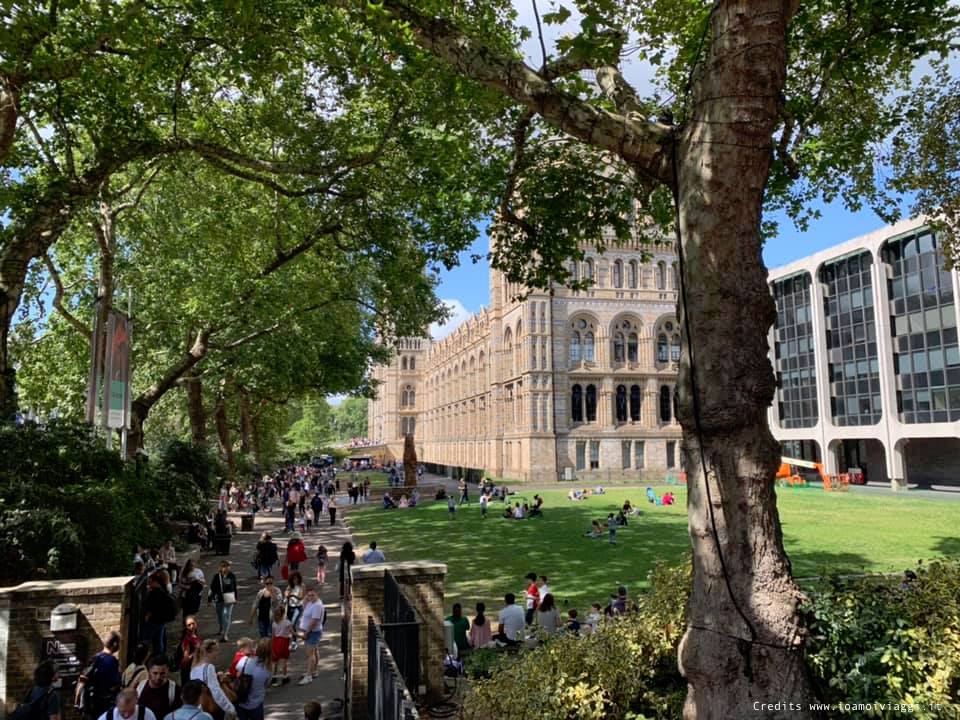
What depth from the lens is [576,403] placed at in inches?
2167

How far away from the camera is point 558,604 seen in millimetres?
12828

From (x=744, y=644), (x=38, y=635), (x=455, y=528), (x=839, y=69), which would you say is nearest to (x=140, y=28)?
(x=38, y=635)

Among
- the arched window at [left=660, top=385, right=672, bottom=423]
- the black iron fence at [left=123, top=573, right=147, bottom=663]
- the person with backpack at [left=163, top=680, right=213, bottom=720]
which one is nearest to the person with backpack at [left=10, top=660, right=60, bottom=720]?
the person with backpack at [left=163, top=680, right=213, bottom=720]

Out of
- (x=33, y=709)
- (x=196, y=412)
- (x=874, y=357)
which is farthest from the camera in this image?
(x=874, y=357)

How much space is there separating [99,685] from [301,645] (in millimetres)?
4870

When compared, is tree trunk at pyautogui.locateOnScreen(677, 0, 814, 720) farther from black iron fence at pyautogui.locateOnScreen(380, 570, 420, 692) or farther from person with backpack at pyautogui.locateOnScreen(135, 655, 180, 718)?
person with backpack at pyautogui.locateOnScreen(135, 655, 180, 718)

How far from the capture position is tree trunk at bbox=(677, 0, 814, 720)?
14.9ft

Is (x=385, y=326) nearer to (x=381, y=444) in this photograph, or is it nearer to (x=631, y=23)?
(x=631, y=23)

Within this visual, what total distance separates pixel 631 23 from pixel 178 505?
53.2 ft

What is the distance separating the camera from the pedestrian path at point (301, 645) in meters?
8.50

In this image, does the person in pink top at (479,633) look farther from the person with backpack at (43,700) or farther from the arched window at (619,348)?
the arched window at (619,348)

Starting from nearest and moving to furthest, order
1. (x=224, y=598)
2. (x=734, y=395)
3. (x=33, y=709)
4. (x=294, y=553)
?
(x=734, y=395) → (x=33, y=709) → (x=224, y=598) → (x=294, y=553)

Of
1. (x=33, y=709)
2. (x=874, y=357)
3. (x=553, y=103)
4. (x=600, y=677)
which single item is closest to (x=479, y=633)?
(x=600, y=677)

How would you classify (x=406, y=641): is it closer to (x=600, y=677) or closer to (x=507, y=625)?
(x=600, y=677)
